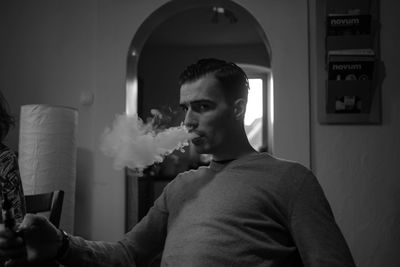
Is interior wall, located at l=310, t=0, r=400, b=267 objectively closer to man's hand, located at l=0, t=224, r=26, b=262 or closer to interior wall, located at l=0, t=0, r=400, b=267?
interior wall, located at l=0, t=0, r=400, b=267

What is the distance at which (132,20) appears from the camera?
2648 millimetres

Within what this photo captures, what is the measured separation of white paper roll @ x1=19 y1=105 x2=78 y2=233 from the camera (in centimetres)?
226

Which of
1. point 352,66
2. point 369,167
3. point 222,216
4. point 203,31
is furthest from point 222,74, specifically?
point 203,31

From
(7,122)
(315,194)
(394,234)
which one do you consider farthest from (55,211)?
(394,234)

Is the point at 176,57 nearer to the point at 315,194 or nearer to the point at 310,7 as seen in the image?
the point at 310,7

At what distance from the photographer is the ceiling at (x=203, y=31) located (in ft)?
15.7

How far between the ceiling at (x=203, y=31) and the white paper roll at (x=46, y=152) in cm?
266

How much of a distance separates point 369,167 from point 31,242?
203 centimetres

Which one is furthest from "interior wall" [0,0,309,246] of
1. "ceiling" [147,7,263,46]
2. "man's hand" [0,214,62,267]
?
"ceiling" [147,7,263,46]

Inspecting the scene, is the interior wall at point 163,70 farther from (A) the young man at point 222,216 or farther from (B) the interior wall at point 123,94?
(A) the young man at point 222,216

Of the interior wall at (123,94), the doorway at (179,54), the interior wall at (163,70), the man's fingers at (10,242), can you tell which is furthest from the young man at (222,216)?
the interior wall at (163,70)

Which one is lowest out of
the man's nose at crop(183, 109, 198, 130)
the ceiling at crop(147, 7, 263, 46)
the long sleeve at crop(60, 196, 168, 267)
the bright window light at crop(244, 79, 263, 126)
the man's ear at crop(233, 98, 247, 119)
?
the long sleeve at crop(60, 196, 168, 267)

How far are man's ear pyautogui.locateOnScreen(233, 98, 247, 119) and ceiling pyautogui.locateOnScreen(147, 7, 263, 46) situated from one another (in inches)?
131

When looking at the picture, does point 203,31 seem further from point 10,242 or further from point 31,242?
point 10,242
